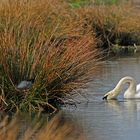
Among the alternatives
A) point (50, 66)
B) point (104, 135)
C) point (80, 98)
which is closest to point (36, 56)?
point (50, 66)

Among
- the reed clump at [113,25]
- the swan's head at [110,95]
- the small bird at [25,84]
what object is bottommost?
the reed clump at [113,25]

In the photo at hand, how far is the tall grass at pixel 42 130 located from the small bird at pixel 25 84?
760 millimetres

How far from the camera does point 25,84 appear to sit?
1392 cm

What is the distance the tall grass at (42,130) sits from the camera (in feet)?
26.9

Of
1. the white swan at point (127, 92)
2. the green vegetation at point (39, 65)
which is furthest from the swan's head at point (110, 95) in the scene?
the green vegetation at point (39, 65)

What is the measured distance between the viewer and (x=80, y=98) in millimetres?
15359

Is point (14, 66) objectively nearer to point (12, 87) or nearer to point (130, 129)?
point (12, 87)

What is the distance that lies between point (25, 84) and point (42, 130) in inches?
140

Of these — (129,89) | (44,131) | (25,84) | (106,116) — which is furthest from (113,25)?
(44,131)

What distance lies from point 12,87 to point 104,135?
2.68 meters

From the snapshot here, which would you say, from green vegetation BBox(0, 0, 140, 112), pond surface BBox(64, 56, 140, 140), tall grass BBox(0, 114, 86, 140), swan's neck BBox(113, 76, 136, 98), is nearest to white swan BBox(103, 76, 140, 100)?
swan's neck BBox(113, 76, 136, 98)

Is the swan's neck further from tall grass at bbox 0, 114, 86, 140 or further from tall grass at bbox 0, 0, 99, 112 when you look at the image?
tall grass at bbox 0, 114, 86, 140

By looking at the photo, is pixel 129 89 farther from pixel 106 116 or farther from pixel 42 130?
pixel 42 130

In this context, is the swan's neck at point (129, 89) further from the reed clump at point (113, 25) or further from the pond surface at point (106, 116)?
the reed clump at point (113, 25)
